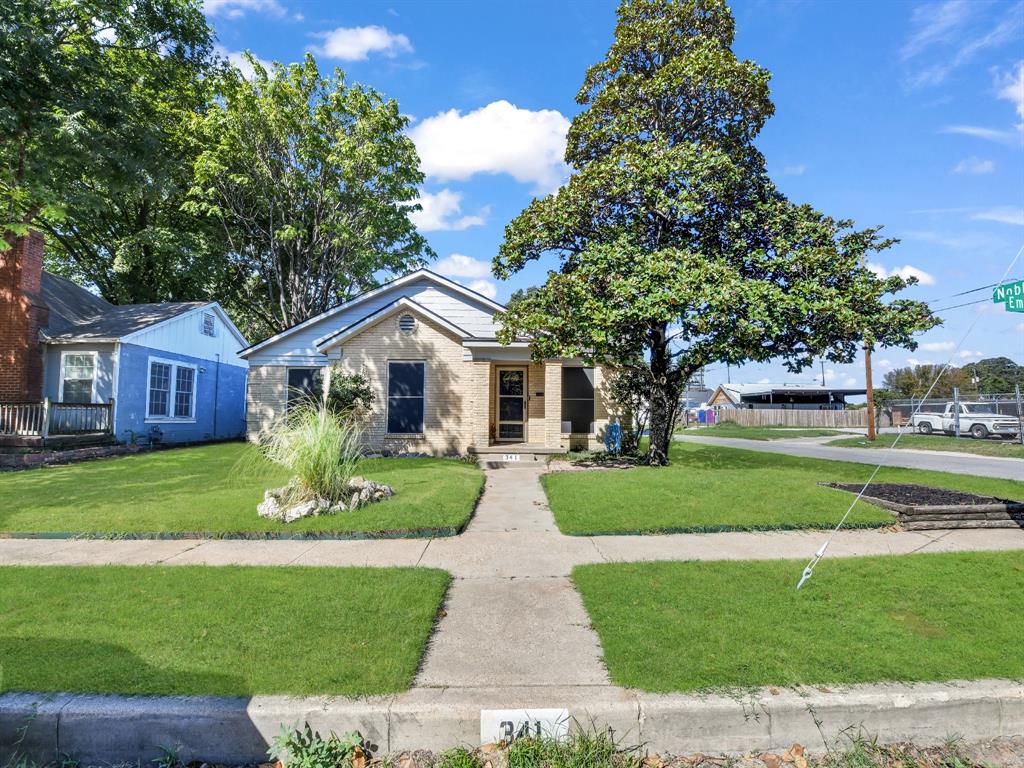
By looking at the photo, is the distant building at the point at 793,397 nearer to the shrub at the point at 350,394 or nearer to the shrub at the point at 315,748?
the shrub at the point at 350,394

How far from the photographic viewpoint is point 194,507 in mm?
7613

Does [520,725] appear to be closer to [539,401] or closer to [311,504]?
[311,504]

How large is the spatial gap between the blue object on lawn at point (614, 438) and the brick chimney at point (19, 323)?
1607cm

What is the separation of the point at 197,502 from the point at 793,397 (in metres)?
62.3

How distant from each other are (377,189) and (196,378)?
10.6 meters

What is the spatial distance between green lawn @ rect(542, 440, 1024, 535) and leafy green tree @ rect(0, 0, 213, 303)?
1335 cm

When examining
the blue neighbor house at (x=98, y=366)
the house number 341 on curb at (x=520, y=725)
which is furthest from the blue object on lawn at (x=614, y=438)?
the blue neighbor house at (x=98, y=366)

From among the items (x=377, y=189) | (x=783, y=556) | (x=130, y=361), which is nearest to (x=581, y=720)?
(x=783, y=556)

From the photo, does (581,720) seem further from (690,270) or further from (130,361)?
(130,361)

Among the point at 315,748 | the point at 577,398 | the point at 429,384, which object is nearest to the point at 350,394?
the point at 429,384

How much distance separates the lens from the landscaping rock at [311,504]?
283 inches

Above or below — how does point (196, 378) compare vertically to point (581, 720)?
above

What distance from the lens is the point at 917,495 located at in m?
8.15

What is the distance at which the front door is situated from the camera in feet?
51.5
